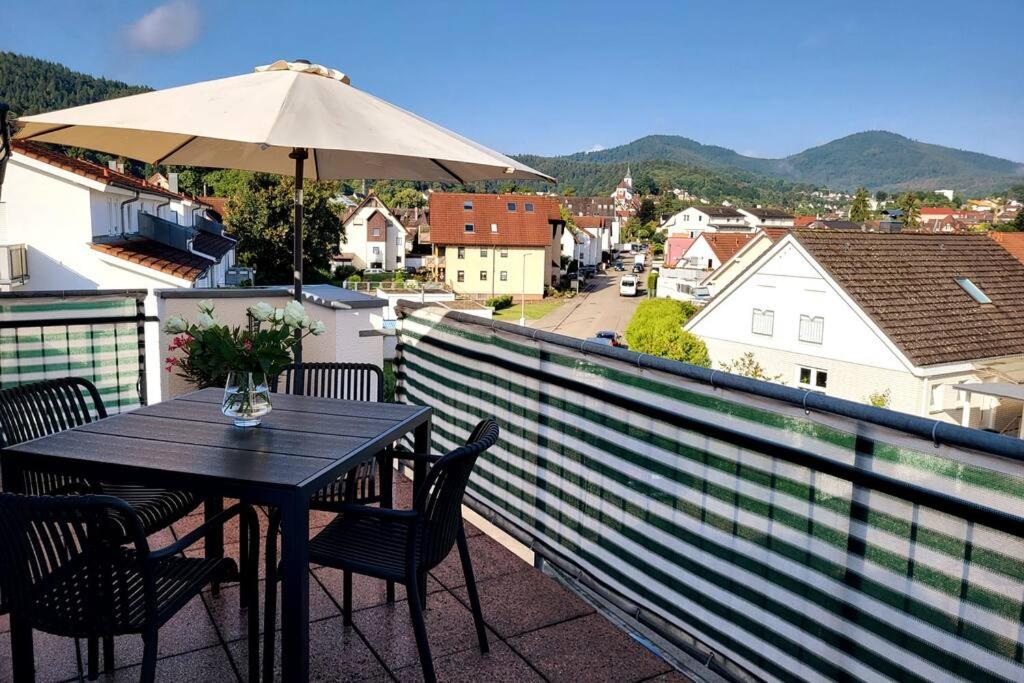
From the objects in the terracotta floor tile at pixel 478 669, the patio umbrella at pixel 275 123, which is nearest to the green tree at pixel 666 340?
the patio umbrella at pixel 275 123

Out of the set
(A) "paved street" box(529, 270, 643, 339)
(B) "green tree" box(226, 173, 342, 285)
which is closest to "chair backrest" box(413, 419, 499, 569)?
(A) "paved street" box(529, 270, 643, 339)

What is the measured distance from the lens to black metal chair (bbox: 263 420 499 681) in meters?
2.46

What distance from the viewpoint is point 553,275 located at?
60125mm

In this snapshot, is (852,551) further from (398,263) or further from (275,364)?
(398,263)

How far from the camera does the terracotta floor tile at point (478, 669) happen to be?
270 centimetres

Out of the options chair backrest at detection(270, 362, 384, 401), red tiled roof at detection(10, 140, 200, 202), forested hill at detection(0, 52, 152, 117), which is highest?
Result: forested hill at detection(0, 52, 152, 117)

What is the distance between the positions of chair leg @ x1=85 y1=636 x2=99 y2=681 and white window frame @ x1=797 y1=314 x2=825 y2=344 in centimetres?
2608

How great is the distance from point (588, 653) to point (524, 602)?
48 centimetres

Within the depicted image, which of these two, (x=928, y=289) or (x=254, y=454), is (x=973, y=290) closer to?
(x=928, y=289)

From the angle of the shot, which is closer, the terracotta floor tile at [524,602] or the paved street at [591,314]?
the terracotta floor tile at [524,602]

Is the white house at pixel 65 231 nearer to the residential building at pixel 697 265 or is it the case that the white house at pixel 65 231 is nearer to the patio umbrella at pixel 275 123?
the patio umbrella at pixel 275 123

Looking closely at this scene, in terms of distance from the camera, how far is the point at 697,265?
2179 inches

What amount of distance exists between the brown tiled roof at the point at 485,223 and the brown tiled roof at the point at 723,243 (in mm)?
12183

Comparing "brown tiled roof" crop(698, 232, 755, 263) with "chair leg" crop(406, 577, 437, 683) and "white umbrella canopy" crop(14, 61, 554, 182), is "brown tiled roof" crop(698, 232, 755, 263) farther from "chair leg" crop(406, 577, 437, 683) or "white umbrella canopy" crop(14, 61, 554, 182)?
"chair leg" crop(406, 577, 437, 683)
